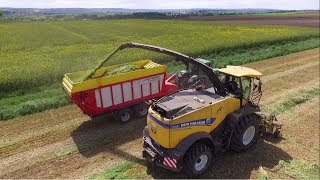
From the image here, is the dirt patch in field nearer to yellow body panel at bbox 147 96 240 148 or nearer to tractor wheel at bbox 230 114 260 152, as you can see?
tractor wheel at bbox 230 114 260 152

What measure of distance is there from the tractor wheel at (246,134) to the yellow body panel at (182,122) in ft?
2.28

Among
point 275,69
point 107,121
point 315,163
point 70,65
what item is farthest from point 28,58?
point 315,163

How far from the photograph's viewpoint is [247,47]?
31.5 metres

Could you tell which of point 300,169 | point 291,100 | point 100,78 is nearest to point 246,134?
point 300,169

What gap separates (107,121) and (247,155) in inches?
228

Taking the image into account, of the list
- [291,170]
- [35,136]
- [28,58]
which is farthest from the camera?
[28,58]

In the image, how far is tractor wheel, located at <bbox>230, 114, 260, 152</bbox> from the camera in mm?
9625

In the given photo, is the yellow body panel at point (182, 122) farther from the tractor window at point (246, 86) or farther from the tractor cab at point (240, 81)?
the tractor window at point (246, 86)

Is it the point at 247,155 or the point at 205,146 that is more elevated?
the point at 205,146

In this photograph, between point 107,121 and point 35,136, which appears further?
point 107,121

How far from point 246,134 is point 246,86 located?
155 centimetres

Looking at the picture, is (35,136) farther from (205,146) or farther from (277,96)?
(277,96)

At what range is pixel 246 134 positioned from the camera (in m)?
10.1

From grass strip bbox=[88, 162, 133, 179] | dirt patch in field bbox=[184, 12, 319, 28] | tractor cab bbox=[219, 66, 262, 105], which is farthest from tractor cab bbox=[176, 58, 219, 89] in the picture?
dirt patch in field bbox=[184, 12, 319, 28]
